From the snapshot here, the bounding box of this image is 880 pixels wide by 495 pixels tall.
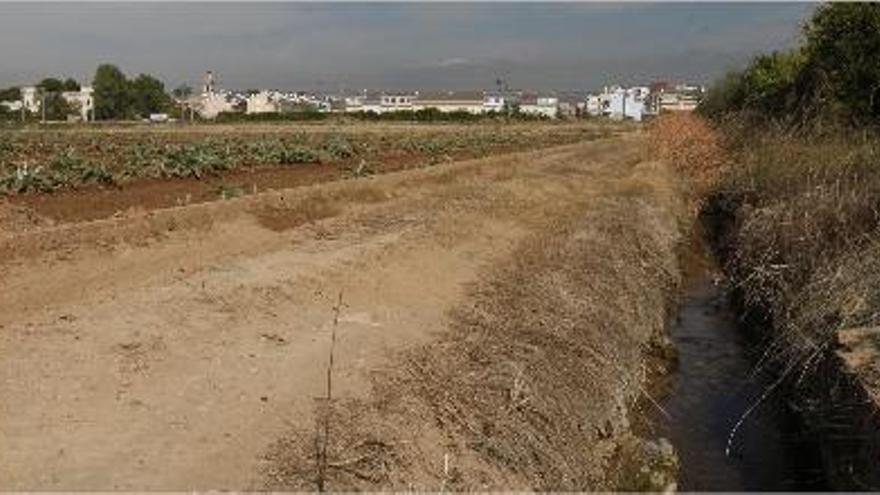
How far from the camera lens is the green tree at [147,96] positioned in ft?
411

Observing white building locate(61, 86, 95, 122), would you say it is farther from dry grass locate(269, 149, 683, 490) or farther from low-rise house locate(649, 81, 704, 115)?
dry grass locate(269, 149, 683, 490)

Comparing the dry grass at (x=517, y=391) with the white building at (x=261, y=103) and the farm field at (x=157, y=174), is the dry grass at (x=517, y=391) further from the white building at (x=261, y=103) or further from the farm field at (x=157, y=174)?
the white building at (x=261, y=103)

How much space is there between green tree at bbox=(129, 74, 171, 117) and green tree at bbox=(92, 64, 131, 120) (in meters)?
0.89

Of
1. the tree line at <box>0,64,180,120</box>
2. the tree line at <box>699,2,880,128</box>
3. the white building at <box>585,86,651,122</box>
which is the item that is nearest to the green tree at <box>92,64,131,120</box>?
the tree line at <box>0,64,180,120</box>

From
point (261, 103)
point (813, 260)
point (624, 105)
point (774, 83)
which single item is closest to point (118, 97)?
point (261, 103)

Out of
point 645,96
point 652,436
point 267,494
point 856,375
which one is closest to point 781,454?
point 652,436

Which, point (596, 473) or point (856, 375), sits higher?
point (856, 375)

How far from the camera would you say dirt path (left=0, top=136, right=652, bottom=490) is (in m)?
6.89

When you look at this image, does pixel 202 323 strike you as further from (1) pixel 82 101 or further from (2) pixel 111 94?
(1) pixel 82 101

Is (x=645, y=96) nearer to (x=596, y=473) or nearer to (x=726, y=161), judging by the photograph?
(x=726, y=161)

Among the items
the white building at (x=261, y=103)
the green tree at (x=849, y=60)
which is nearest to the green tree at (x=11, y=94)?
the white building at (x=261, y=103)

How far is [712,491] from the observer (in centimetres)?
959

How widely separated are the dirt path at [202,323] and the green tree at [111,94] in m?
109

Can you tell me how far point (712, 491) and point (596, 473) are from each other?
1493 millimetres
